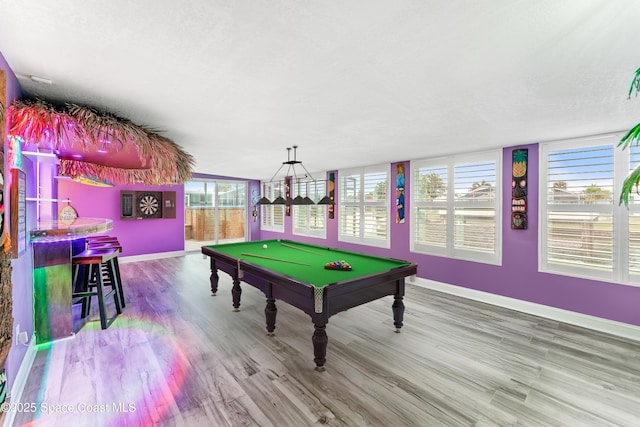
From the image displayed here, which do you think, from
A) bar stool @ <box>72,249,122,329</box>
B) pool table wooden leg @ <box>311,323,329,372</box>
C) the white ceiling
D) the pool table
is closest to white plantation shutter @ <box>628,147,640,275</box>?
the white ceiling

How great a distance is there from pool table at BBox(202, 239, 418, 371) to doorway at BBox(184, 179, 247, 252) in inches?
183

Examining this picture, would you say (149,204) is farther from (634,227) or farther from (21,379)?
(634,227)

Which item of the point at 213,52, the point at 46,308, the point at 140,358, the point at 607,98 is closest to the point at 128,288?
the point at 46,308

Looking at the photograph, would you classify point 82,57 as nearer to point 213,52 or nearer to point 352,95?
point 213,52

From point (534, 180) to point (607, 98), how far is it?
65.6 inches

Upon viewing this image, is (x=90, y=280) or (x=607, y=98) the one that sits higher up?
(x=607, y=98)

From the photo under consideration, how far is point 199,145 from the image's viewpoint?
154 inches

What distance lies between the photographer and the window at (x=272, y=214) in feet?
26.6

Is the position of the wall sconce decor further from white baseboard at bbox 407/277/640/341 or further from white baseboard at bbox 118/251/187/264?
white baseboard at bbox 118/251/187/264

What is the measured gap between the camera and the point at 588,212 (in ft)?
10.7

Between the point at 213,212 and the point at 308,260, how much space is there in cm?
593

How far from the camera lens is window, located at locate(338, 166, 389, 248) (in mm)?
5391

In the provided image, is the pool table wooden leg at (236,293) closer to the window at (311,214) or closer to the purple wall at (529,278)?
the purple wall at (529,278)

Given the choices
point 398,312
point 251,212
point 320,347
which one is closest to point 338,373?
point 320,347
